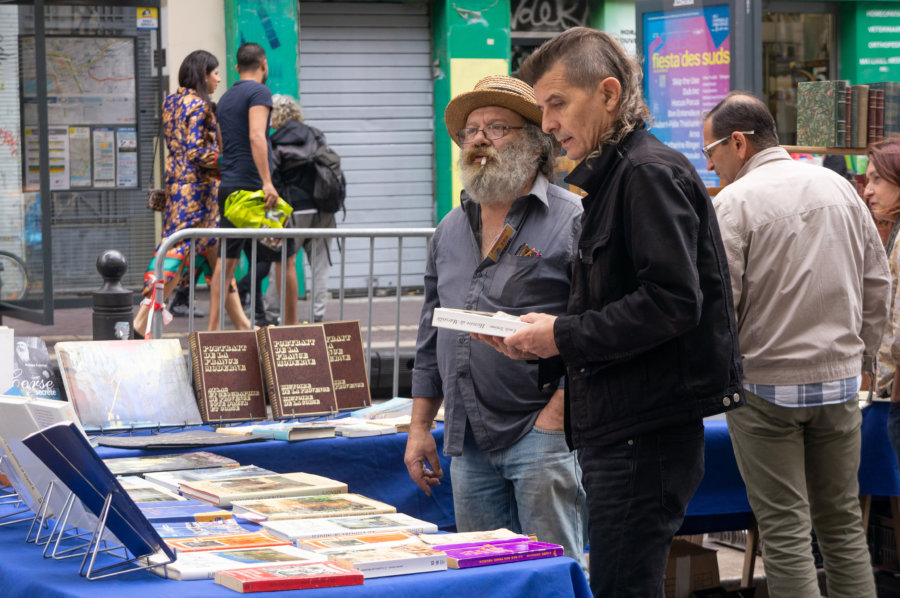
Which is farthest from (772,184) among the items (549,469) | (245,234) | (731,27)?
(731,27)

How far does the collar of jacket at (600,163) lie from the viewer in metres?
2.94

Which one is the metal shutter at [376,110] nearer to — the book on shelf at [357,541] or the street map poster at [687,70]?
the street map poster at [687,70]

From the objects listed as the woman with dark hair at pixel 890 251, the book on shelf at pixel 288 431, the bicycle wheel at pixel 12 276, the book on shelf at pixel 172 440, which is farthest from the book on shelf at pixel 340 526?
the bicycle wheel at pixel 12 276

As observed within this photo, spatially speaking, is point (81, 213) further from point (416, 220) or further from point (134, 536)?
point (134, 536)

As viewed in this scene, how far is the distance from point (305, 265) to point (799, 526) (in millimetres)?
9644

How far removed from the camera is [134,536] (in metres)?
2.59

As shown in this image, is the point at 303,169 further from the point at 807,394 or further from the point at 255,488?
the point at 255,488

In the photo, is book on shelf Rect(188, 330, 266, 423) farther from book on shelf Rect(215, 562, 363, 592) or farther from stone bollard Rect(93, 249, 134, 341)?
book on shelf Rect(215, 562, 363, 592)

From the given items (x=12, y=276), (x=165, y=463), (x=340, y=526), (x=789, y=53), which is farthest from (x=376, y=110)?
(x=340, y=526)

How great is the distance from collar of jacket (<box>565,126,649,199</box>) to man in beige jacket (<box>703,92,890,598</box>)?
4.67ft

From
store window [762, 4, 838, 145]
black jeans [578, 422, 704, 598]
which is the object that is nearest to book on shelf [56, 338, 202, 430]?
black jeans [578, 422, 704, 598]

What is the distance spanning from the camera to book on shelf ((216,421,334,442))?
448 centimetres

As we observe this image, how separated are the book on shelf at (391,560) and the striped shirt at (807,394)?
6.32ft

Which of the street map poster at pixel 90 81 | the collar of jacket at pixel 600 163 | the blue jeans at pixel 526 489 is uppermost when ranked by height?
the street map poster at pixel 90 81
